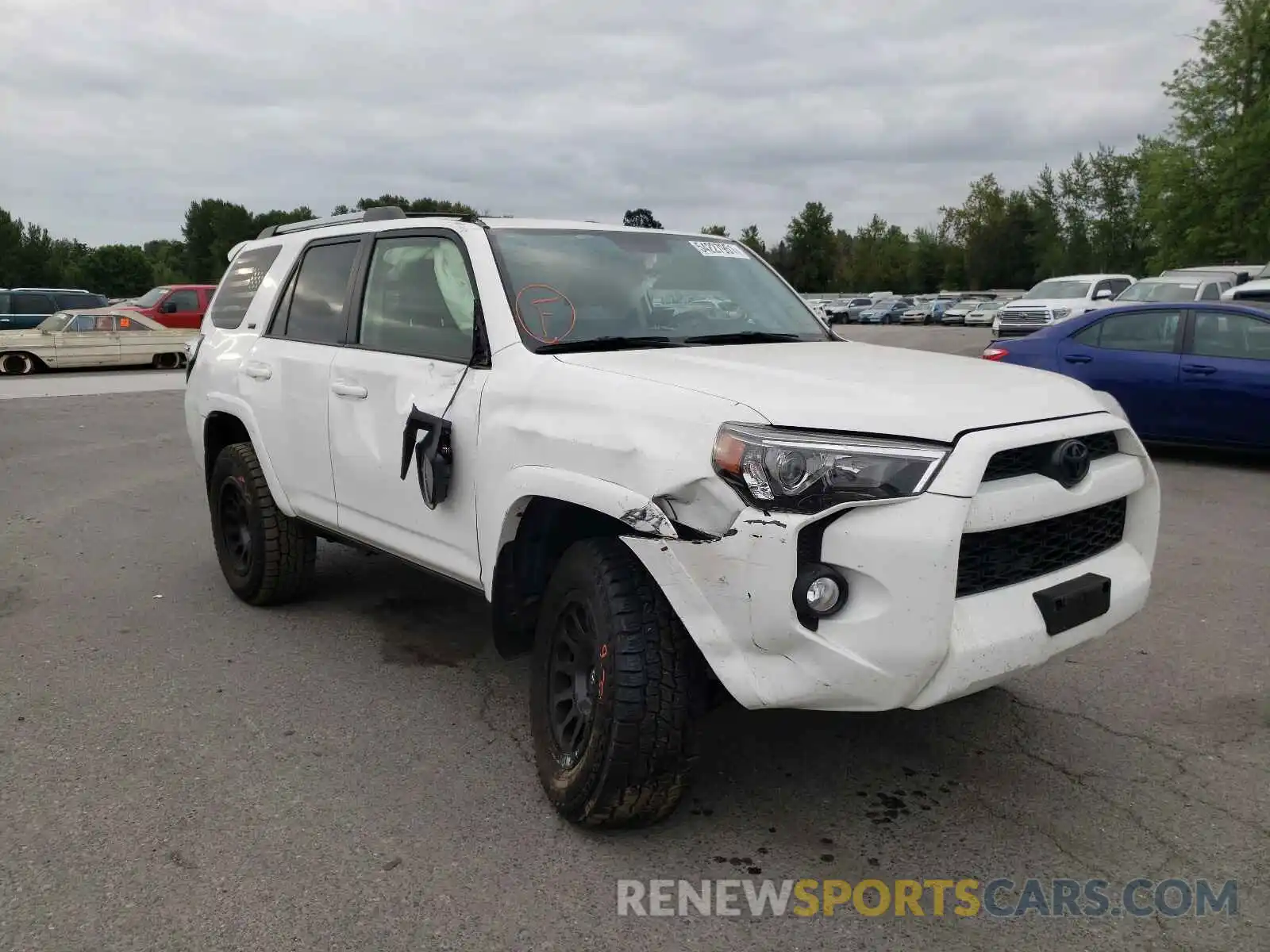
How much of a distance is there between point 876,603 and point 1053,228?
264ft

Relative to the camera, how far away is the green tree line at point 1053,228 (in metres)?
35.8

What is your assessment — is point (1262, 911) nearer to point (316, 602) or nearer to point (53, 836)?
point (53, 836)

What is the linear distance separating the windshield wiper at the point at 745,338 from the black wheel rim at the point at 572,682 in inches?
46.3

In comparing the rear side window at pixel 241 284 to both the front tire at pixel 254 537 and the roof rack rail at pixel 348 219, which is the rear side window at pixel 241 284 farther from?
the front tire at pixel 254 537

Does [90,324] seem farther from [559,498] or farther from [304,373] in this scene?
[559,498]

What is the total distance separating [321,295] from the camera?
4.80m

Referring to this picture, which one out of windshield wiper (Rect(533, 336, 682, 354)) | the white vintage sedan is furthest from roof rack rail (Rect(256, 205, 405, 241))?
the white vintage sedan

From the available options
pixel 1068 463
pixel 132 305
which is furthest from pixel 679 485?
pixel 132 305

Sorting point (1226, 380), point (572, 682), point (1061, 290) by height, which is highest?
point (1061, 290)

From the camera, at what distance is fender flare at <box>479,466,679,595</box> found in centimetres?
283

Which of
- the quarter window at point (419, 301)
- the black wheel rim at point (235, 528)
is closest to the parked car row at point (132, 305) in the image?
the black wheel rim at point (235, 528)

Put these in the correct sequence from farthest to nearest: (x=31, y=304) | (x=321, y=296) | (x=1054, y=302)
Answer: (x=1054, y=302) < (x=31, y=304) < (x=321, y=296)

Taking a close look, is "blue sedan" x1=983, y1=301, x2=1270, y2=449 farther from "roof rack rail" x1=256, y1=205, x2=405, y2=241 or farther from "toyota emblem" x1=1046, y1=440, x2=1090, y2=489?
"toyota emblem" x1=1046, y1=440, x2=1090, y2=489

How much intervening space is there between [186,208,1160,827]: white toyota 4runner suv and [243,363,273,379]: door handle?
0.36m
